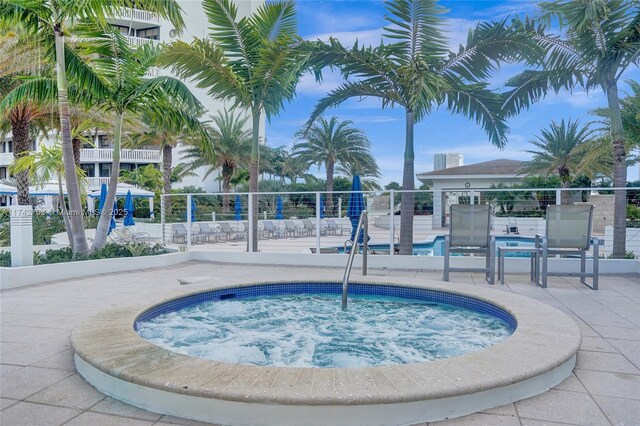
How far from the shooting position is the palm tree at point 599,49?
8.26m

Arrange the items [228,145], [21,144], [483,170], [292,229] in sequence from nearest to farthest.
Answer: [21,144] < [292,229] < [228,145] < [483,170]

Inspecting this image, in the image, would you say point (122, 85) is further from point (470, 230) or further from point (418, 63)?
point (470, 230)

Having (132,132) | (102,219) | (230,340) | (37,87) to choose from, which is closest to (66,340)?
(230,340)

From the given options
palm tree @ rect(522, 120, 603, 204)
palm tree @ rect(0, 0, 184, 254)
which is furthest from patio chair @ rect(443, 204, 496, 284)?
palm tree @ rect(522, 120, 603, 204)

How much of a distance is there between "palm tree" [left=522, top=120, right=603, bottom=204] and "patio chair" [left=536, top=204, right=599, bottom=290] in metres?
16.7

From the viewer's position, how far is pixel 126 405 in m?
2.80

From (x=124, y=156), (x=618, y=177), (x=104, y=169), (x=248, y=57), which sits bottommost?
(x=618, y=177)

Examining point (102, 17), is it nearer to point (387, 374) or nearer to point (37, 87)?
point (37, 87)

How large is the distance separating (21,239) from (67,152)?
5.90 feet

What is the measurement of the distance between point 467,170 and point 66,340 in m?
26.8

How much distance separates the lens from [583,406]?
2.72 meters

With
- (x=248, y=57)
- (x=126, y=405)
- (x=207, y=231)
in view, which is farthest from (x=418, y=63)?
(x=207, y=231)

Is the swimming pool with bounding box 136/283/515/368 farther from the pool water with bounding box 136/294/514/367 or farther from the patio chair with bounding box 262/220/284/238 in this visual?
the patio chair with bounding box 262/220/284/238

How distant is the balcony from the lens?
34.4 meters
